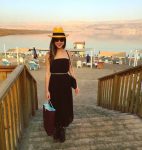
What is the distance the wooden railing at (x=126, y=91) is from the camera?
14.8ft

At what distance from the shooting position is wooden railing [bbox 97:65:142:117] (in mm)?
4500

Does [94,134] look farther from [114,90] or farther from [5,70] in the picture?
[5,70]

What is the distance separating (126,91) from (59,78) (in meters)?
2.15

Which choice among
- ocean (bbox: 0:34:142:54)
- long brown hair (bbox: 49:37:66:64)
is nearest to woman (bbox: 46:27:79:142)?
long brown hair (bbox: 49:37:66:64)

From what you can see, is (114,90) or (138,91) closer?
(138,91)

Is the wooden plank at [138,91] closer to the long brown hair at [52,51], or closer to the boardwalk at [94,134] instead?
the boardwalk at [94,134]

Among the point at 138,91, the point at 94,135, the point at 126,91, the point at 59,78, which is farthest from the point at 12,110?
the point at 126,91

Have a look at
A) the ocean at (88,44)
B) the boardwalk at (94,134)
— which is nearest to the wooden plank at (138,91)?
the boardwalk at (94,134)

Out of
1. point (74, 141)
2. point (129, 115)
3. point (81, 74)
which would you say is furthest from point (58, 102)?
point (81, 74)

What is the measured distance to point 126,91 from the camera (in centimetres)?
506

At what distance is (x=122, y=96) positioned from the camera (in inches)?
211

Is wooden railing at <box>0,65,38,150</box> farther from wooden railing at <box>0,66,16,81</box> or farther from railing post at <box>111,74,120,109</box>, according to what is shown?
railing post at <box>111,74,120,109</box>

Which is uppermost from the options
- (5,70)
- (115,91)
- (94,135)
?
(5,70)

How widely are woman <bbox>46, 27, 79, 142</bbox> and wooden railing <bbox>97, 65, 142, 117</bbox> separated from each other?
1.52m
